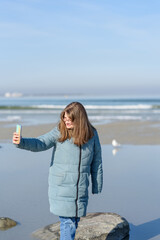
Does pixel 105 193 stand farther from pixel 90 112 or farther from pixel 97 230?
pixel 90 112

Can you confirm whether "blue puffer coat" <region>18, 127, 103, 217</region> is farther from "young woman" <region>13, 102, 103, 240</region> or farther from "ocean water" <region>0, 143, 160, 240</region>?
"ocean water" <region>0, 143, 160, 240</region>

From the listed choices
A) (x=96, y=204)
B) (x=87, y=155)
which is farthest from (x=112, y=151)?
(x=87, y=155)

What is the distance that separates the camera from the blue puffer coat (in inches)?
139

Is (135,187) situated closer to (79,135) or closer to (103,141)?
(79,135)

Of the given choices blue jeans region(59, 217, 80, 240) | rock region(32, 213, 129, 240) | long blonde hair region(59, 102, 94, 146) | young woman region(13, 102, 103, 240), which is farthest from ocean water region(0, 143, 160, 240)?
long blonde hair region(59, 102, 94, 146)

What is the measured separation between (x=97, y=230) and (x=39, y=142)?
52.4 inches

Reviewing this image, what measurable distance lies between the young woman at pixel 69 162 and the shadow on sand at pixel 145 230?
3.39 feet

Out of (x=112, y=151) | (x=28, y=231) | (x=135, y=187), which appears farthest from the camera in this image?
(x=112, y=151)

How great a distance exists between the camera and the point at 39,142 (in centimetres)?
354

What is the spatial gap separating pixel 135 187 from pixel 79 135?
2.84 meters

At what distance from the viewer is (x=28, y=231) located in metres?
4.39

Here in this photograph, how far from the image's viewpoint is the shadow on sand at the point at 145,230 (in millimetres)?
4355

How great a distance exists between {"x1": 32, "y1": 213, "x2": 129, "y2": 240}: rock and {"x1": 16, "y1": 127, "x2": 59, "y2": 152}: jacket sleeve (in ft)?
3.86

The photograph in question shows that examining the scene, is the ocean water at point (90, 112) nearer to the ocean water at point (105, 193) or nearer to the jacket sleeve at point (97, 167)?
the ocean water at point (105, 193)
